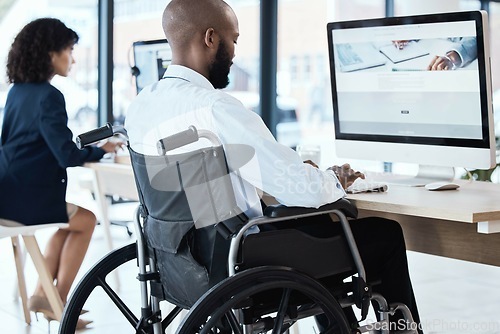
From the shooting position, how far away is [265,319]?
6.41ft

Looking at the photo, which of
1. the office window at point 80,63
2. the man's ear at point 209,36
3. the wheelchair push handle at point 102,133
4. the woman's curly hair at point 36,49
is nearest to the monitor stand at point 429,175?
the man's ear at point 209,36

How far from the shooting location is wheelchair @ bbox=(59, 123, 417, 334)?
1.83 m

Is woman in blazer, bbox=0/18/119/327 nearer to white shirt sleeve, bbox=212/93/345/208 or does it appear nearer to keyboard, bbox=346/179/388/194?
keyboard, bbox=346/179/388/194

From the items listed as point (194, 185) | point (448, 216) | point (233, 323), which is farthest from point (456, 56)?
point (233, 323)

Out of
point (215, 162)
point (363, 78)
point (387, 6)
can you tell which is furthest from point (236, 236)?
point (387, 6)

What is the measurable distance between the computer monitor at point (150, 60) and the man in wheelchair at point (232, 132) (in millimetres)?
1610

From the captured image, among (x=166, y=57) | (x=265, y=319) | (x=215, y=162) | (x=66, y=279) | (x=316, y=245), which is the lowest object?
(x=66, y=279)

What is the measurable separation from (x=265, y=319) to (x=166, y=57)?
6.88 feet

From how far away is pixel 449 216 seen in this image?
2.00 m

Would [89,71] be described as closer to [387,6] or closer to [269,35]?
[269,35]

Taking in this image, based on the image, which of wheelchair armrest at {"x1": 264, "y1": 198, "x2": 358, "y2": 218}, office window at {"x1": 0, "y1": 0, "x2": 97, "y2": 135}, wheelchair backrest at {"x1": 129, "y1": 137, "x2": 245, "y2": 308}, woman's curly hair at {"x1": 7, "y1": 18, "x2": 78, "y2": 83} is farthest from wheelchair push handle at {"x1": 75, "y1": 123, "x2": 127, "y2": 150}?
office window at {"x1": 0, "y1": 0, "x2": 97, "y2": 135}

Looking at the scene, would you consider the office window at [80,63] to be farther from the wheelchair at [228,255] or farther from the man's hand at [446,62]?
the wheelchair at [228,255]

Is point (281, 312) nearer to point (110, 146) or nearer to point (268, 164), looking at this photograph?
point (268, 164)

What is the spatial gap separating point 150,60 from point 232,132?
2.05 m
